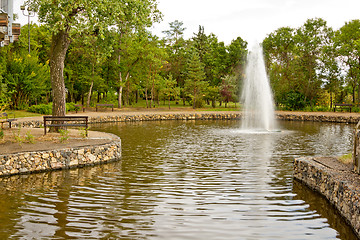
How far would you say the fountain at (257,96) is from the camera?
29172 millimetres

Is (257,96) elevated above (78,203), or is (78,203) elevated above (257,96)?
(257,96)

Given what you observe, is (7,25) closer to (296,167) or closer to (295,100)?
(296,167)

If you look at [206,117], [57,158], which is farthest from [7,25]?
[206,117]

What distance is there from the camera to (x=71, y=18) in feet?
52.0

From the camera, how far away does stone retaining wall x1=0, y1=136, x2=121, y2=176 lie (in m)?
11.2

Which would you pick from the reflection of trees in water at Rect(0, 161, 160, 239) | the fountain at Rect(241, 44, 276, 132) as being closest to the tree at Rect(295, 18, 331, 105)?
the fountain at Rect(241, 44, 276, 132)

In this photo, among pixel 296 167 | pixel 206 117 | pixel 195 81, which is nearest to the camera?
pixel 296 167

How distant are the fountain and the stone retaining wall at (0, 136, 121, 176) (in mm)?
16867

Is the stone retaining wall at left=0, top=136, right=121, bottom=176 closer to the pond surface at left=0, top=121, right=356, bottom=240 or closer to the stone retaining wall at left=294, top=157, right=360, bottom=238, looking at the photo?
the pond surface at left=0, top=121, right=356, bottom=240

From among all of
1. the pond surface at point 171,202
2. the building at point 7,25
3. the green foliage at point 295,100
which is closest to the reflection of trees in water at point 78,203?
the pond surface at point 171,202

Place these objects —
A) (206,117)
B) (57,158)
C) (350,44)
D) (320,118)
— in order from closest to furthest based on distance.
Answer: (57,158) < (320,118) < (206,117) < (350,44)

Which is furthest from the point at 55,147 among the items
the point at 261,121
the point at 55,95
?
the point at 261,121

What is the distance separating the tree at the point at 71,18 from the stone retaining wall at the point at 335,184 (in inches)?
380

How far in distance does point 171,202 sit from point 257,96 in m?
23.8
